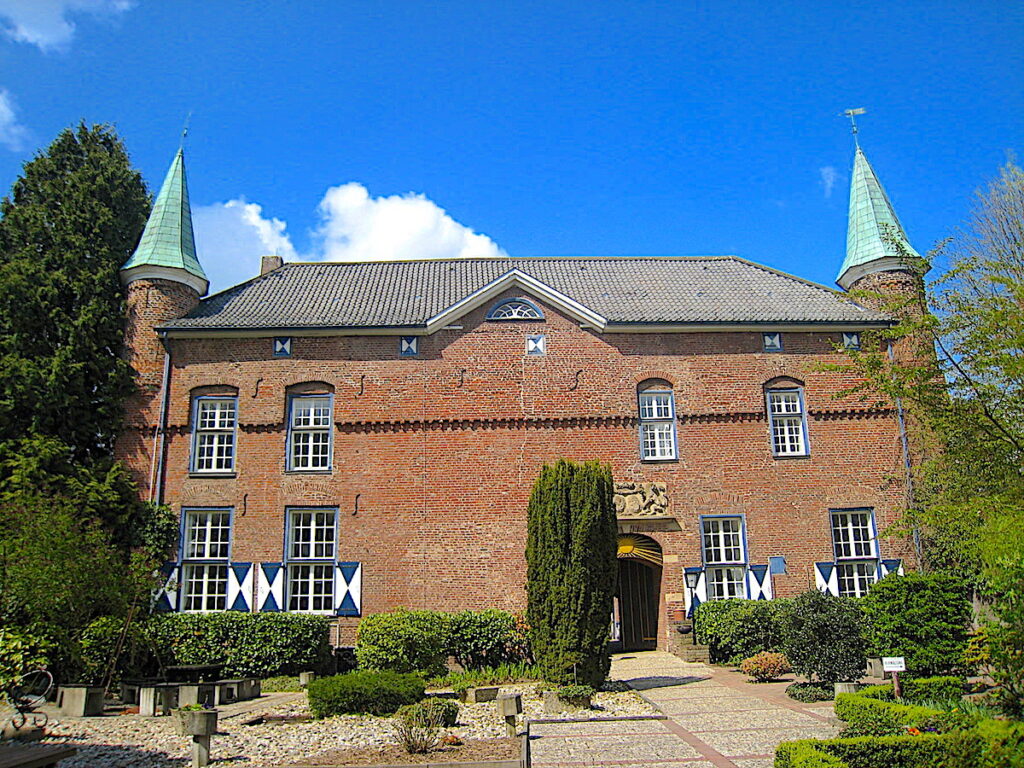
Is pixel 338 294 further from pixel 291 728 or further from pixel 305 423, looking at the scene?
pixel 291 728

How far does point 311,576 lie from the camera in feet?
62.7

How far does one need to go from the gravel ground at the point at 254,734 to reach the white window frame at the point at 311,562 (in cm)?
552

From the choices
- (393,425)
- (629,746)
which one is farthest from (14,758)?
(393,425)

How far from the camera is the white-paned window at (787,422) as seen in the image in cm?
2036

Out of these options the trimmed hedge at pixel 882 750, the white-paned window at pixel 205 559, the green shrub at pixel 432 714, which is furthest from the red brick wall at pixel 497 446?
the trimmed hedge at pixel 882 750

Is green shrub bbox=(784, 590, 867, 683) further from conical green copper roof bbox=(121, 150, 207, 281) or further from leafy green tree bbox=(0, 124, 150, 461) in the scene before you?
conical green copper roof bbox=(121, 150, 207, 281)

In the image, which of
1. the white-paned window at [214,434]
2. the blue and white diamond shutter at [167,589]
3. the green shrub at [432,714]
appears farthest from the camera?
the white-paned window at [214,434]

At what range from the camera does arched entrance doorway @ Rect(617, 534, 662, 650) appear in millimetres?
19750

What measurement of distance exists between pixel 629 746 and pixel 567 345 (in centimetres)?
1184

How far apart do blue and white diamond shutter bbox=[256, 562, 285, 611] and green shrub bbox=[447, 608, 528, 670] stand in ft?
13.9

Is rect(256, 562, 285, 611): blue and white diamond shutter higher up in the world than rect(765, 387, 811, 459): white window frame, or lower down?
lower down

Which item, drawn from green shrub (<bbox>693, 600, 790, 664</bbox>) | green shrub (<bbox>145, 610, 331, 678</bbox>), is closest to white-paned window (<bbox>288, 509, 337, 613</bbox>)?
green shrub (<bbox>145, 610, 331, 678</bbox>)

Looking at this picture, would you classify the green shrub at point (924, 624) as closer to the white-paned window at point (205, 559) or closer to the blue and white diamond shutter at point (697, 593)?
the blue and white diamond shutter at point (697, 593)

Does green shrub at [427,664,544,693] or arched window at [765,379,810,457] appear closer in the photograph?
green shrub at [427,664,544,693]
